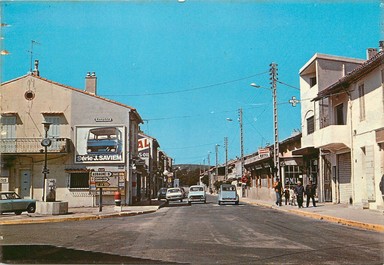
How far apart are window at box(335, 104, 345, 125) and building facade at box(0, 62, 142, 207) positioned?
49.4 ft

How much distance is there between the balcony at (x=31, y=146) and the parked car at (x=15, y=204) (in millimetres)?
6857

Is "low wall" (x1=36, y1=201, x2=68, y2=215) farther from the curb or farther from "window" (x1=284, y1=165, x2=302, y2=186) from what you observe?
"window" (x1=284, y1=165, x2=302, y2=186)

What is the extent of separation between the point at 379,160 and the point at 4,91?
26.5m

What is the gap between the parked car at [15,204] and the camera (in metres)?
25.6

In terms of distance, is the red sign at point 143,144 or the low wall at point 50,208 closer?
the low wall at point 50,208

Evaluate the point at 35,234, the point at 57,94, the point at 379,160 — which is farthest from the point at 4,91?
the point at 379,160

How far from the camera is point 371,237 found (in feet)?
43.3

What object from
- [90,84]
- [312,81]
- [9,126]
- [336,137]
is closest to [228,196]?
[312,81]

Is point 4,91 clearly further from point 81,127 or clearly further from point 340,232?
point 340,232

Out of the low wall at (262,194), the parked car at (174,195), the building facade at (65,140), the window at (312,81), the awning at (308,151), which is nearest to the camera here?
the awning at (308,151)

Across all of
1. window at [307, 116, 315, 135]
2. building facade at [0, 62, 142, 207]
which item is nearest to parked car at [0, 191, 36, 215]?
building facade at [0, 62, 142, 207]

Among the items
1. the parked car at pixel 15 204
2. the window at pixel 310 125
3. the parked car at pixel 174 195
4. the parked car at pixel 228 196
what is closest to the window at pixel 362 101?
the window at pixel 310 125

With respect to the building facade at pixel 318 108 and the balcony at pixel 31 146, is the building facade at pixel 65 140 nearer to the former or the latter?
the balcony at pixel 31 146

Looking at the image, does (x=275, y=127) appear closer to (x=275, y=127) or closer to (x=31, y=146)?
(x=275, y=127)
